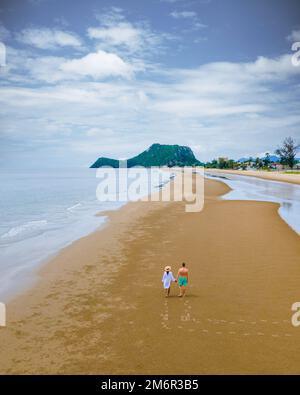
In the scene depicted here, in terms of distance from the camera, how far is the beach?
816cm

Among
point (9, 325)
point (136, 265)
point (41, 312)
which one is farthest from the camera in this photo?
point (136, 265)

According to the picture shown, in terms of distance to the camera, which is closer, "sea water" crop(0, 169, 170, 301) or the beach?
the beach

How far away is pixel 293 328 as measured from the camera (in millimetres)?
9664

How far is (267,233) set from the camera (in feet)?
73.0

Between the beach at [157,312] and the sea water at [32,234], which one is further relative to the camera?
the sea water at [32,234]

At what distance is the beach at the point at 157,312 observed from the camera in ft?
26.8

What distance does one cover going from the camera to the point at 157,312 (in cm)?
1081

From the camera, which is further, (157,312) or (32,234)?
(32,234)

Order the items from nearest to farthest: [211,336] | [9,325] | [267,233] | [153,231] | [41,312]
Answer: [211,336], [9,325], [41,312], [267,233], [153,231]

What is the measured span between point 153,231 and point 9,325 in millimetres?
14658
